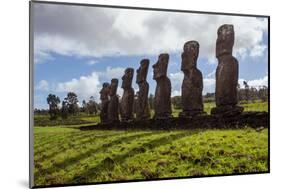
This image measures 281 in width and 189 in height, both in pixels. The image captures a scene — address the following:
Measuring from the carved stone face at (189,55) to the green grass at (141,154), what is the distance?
0.62 meters

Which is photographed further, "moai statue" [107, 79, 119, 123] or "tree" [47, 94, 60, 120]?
"moai statue" [107, 79, 119, 123]

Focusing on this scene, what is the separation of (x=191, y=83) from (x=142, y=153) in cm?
82

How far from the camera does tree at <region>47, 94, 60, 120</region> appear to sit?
4.62m

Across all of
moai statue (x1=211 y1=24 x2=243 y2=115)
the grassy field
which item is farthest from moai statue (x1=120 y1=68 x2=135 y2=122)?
moai statue (x1=211 y1=24 x2=243 y2=115)

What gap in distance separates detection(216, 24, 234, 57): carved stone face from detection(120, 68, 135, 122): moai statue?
92 centimetres

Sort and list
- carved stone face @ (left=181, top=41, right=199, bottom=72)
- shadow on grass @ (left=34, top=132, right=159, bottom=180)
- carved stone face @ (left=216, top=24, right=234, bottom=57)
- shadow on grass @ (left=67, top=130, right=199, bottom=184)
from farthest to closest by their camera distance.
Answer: carved stone face @ (left=216, top=24, right=234, bottom=57) → carved stone face @ (left=181, top=41, right=199, bottom=72) → shadow on grass @ (left=67, top=130, right=199, bottom=184) → shadow on grass @ (left=34, top=132, right=159, bottom=180)

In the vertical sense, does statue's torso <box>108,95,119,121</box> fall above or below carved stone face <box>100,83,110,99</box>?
below

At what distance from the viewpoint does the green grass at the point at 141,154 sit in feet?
15.2

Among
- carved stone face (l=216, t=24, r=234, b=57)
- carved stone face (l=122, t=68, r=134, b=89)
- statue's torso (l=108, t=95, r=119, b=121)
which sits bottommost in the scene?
statue's torso (l=108, t=95, r=119, b=121)

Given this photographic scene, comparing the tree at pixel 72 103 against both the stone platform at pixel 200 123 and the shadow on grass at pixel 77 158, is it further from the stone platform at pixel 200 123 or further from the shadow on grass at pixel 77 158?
the shadow on grass at pixel 77 158

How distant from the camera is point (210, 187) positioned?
4867mm

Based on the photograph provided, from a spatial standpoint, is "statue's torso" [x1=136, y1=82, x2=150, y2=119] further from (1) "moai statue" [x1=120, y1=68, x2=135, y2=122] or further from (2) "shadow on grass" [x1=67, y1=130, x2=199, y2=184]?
(2) "shadow on grass" [x1=67, y1=130, x2=199, y2=184]

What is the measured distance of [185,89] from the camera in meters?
5.06

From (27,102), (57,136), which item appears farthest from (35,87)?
(57,136)
